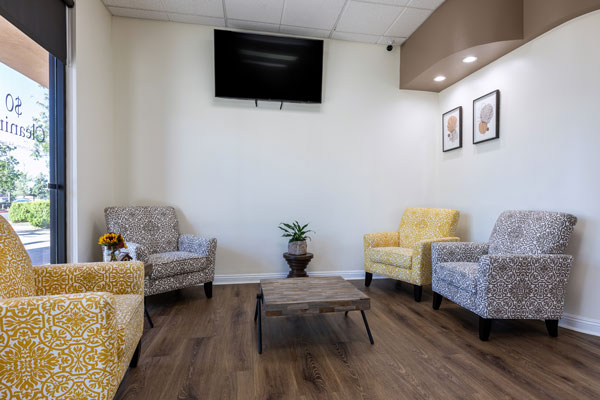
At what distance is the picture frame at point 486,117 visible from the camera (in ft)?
10.2

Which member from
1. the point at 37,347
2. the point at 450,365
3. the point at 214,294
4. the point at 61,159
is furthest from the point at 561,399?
the point at 61,159

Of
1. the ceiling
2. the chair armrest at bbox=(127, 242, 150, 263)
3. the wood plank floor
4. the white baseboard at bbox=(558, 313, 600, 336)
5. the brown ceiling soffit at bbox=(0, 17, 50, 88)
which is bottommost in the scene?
the wood plank floor

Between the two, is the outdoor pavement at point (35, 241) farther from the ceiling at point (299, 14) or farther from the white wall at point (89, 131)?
the ceiling at point (299, 14)

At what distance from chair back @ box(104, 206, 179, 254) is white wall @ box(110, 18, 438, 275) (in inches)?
10.3

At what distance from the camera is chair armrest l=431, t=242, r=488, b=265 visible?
283cm

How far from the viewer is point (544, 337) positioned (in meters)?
2.30

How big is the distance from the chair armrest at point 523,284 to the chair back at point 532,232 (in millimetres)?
132

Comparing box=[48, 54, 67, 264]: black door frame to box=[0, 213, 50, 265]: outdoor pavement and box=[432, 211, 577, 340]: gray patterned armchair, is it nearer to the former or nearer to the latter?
box=[0, 213, 50, 265]: outdoor pavement

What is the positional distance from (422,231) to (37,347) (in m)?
3.45

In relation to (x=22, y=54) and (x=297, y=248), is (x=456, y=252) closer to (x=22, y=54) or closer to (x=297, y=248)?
(x=297, y=248)

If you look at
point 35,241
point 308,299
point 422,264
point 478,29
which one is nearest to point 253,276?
point 308,299

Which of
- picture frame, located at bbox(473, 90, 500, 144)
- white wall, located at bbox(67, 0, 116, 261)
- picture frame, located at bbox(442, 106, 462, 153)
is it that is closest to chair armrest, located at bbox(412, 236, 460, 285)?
picture frame, located at bbox(473, 90, 500, 144)

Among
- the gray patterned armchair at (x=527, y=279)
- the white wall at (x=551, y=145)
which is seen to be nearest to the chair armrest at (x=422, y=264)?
the gray patterned armchair at (x=527, y=279)

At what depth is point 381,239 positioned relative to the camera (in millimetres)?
3646
